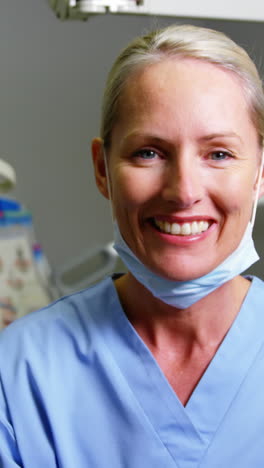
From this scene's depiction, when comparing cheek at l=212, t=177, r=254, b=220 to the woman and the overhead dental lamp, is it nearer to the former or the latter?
the woman

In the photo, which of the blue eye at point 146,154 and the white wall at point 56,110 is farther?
the white wall at point 56,110

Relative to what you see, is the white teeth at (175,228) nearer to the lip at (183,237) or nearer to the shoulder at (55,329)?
the lip at (183,237)

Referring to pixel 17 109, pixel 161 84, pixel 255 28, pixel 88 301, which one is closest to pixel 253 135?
pixel 161 84

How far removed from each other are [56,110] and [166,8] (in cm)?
224

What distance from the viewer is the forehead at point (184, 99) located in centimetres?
90

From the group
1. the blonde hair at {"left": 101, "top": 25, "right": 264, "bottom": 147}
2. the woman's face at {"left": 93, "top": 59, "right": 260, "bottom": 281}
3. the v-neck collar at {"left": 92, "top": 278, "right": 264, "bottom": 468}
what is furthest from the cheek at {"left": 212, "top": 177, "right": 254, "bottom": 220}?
the v-neck collar at {"left": 92, "top": 278, "right": 264, "bottom": 468}

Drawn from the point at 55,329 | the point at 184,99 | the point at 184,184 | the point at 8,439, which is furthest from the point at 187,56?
the point at 8,439

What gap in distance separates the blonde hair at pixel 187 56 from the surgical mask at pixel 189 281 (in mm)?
128

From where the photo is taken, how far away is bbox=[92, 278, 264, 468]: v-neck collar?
960 millimetres

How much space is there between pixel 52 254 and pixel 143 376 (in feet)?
7.34

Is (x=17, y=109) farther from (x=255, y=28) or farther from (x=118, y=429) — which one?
(x=118, y=429)

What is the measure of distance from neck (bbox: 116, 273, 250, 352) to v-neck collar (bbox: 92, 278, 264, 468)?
21 mm

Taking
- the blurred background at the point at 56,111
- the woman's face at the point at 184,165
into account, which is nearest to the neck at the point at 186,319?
the woman's face at the point at 184,165

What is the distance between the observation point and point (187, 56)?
938 millimetres
